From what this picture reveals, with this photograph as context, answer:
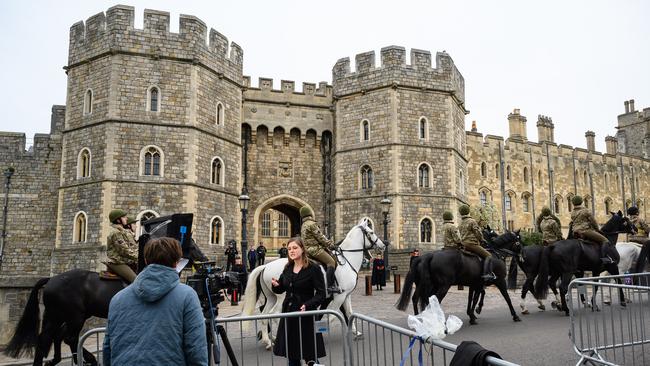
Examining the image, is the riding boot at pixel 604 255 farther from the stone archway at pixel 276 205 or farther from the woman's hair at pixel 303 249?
the stone archway at pixel 276 205

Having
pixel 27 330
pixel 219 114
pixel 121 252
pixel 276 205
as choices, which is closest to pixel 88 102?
pixel 219 114

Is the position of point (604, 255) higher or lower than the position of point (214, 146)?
lower

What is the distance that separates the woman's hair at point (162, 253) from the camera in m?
3.30

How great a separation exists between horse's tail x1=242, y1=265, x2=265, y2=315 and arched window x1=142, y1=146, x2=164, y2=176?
1452 cm

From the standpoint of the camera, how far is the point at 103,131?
2188 cm

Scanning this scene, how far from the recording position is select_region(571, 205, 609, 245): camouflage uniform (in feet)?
36.9

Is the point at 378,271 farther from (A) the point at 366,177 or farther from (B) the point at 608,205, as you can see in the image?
(B) the point at 608,205

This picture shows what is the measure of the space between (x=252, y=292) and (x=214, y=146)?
1583 cm

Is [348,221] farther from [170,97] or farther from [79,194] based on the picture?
[79,194]

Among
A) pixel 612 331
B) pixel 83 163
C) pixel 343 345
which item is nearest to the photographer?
pixel 343 345

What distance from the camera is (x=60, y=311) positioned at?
24.7 ft

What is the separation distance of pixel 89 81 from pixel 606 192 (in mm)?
41003

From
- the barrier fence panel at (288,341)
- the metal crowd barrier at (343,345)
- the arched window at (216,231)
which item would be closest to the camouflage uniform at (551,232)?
the metal crowd barrier at (343,345)

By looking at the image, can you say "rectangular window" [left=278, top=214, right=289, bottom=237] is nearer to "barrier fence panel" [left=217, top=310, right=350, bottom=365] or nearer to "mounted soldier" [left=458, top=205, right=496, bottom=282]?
"barrier fence panel" [left=217, top=310, right=350, bottom=365]
